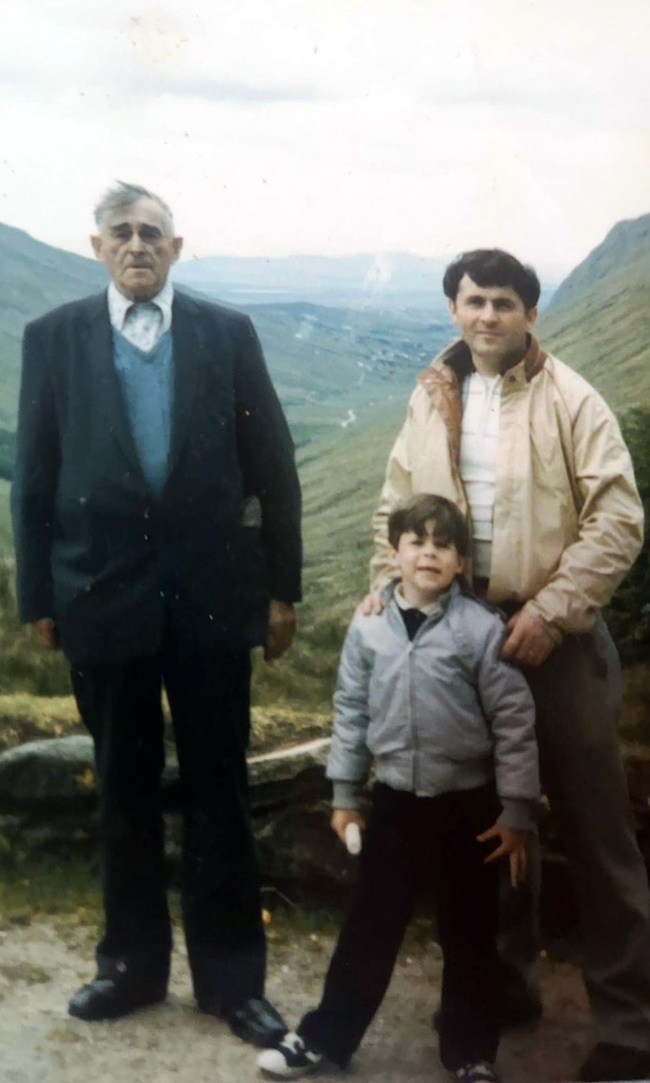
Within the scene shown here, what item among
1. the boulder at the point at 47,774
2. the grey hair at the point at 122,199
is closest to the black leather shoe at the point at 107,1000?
the boulder at the point at 47,774

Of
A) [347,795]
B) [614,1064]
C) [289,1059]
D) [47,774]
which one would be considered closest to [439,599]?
[347,795]

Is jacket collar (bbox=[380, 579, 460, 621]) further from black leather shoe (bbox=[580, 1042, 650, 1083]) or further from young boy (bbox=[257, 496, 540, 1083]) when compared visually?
black leather shoe (bbox=[580, 1042, 650, 1083])

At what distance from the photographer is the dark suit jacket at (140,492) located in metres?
3.00

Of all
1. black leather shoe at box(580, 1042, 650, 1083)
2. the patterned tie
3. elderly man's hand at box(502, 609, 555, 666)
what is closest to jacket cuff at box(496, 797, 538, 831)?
elderly man's hand at box(502, 609, 555, 666)

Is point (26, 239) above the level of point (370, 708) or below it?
above

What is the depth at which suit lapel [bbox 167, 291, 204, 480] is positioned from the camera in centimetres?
302

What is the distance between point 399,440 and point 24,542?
2.91ft

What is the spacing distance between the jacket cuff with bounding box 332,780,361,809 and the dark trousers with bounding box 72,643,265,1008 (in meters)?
0.22

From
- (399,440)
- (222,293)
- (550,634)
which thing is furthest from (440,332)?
(550,634)

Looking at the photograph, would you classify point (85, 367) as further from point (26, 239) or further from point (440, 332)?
point (440, 332)

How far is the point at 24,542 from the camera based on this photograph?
3.06m

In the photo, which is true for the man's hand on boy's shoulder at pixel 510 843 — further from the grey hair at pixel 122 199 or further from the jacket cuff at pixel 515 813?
the grey hair at pixel 122 199

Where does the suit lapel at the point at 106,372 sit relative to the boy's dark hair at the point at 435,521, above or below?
above

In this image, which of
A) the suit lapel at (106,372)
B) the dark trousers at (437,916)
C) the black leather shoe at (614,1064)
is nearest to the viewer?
the suit lapel at (106,372)
